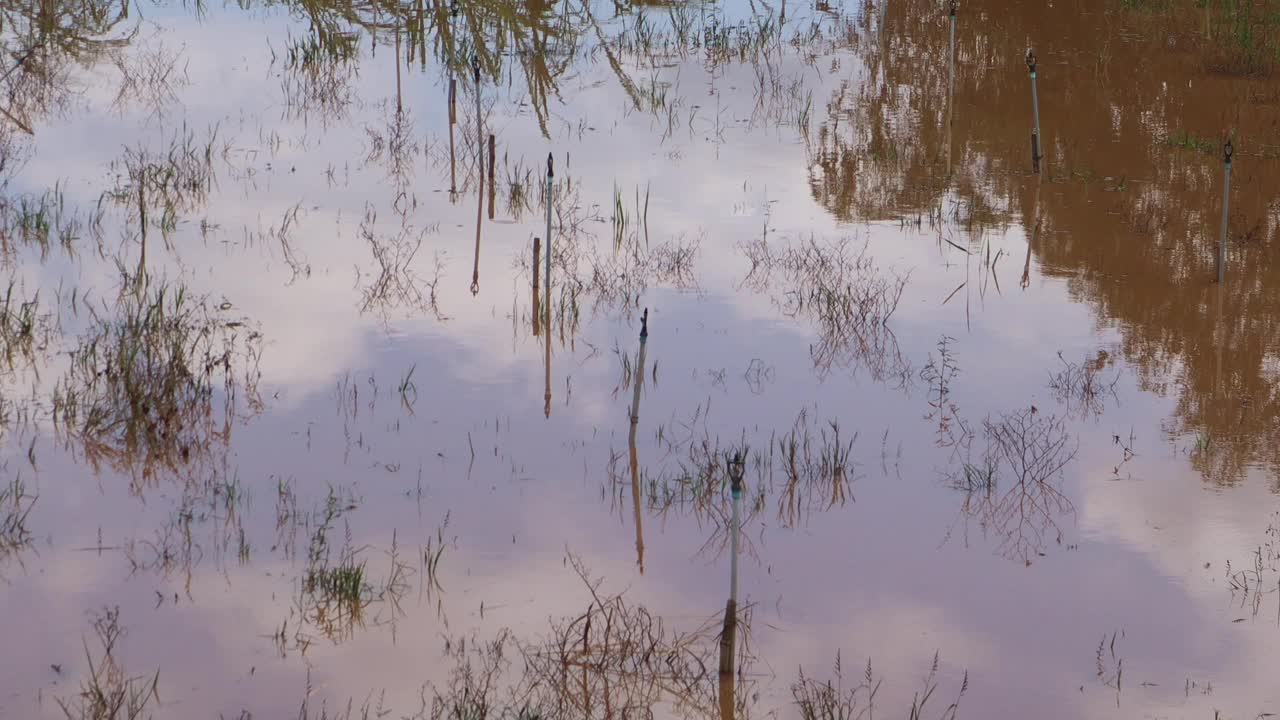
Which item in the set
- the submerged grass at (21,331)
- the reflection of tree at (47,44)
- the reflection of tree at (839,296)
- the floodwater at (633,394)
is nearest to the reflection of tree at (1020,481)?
the floodwater at (633,394)

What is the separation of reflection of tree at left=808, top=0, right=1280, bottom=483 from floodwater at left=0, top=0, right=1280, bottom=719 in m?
0.04

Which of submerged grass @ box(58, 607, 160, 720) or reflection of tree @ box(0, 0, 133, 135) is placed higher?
reflection of tree @ box(0, 0, 133, 135)

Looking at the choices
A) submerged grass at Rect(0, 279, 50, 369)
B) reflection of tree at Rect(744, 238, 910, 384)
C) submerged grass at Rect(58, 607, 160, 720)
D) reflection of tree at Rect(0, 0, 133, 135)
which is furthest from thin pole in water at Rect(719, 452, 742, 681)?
reflection of tree at Rect(0, 0, 133, 135)

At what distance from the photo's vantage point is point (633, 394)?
271 inches

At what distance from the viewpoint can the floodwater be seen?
4.67m

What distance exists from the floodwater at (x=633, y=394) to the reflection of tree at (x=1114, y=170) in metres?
0.04

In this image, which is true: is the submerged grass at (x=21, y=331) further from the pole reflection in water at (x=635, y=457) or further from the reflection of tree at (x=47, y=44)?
the reflection of tree at (x=47, y=44)

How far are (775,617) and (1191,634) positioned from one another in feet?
4.56

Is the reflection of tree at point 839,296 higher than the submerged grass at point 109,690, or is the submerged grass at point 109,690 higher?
the reflection of tree at point 839,296

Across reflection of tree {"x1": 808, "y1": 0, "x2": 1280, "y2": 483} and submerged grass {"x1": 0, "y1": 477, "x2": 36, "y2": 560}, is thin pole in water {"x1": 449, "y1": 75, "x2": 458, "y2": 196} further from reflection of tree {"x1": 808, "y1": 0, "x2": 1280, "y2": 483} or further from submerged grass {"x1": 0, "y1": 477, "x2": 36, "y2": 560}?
submerged grass {"x1": 0, "y1": 477, "x2": 36, "y2": 560}

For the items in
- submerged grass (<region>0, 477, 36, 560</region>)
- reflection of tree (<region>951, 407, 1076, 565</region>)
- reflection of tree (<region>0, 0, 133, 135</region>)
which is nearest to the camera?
submerged grass (<region>0, 477, 36, 560</region>)

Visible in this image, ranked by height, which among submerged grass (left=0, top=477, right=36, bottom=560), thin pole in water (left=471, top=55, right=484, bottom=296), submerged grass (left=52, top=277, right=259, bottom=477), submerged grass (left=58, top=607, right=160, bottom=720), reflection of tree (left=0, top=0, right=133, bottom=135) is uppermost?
reflection of tree (left=0, top=0, right=133, bottom=135)

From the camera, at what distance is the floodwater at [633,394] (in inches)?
184

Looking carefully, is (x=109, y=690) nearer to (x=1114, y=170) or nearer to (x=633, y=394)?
(x=633, y=394)
